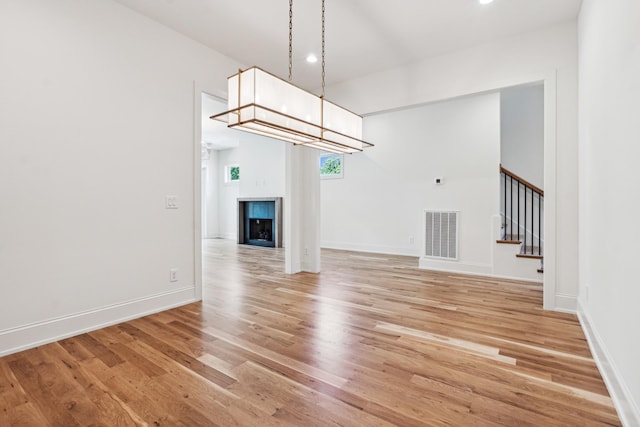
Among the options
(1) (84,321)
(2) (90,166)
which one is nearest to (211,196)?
(2) (90,166)

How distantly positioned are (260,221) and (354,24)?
6.21m

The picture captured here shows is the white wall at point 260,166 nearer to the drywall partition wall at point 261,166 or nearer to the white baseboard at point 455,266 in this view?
the drywall partition wall at point 261,166

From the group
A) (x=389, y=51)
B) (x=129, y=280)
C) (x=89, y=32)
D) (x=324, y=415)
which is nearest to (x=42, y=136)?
(x=89, y=32)

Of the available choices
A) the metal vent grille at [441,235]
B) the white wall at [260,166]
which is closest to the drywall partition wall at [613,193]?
the metal vent grille at [441,235]

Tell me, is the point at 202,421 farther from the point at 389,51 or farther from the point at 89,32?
the point at 389,51

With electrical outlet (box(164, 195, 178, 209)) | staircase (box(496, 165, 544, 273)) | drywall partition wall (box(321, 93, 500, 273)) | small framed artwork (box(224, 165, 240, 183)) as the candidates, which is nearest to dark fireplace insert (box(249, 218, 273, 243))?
drywall partition wall (box(321, 93, 500, 273))

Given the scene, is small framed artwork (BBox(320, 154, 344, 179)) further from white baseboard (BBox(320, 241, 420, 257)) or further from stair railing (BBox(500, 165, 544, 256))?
stair railing (BBox(500, 165, 544, 256))

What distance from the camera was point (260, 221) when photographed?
28.1ft

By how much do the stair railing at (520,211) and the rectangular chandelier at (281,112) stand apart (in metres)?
3.55

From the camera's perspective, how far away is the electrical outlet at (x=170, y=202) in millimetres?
3145

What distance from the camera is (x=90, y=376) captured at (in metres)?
1.90

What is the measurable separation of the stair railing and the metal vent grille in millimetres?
764

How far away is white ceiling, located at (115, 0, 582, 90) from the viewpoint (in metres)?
2.79

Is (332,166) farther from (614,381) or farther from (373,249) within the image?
(614,381)
